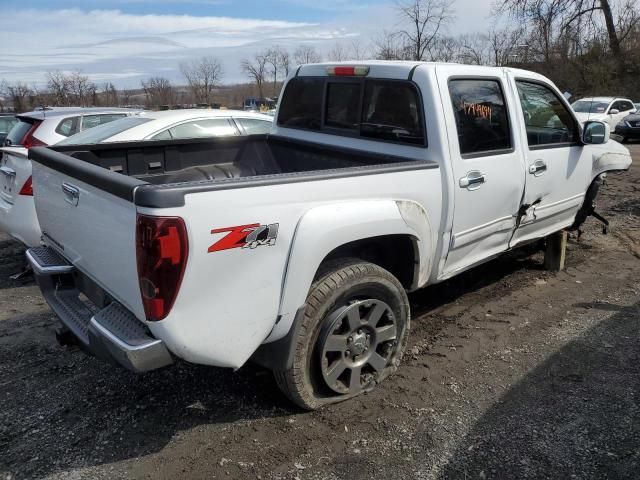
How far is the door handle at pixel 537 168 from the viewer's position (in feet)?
13.7

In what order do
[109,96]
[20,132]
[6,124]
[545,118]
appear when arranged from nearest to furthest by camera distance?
[545,118] < [20,132] < [6,124] < [109,96]

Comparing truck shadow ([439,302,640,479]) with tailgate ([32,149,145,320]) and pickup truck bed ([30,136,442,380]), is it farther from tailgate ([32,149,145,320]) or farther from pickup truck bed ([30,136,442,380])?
tailgate ([32,149,145,320])

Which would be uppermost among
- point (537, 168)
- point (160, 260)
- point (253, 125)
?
point (253, 125)

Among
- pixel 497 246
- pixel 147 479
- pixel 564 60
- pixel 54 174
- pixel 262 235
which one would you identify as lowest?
pixel 147 479

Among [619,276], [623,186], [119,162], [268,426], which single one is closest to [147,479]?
[268,426]

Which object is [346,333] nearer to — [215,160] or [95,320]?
[95,320]

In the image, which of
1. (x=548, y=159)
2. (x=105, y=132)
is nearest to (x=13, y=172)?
(x=105, y=132)

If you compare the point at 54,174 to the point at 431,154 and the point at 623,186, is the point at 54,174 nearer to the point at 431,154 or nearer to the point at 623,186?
the point at 431,154

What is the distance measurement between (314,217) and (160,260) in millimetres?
795

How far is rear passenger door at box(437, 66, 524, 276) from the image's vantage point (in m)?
3.52

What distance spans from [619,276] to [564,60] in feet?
115

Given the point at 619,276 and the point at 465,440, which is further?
the point at 619,276

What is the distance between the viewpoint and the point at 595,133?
15.4 ft

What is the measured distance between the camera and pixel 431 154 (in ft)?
11.2
